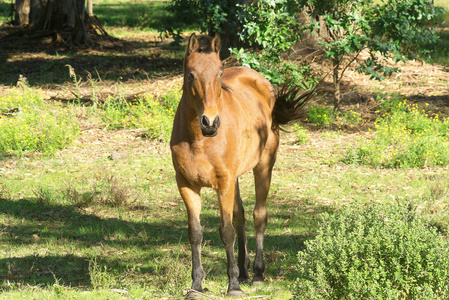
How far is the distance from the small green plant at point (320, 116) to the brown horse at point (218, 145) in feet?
20.0

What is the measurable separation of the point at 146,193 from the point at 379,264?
5311 mm

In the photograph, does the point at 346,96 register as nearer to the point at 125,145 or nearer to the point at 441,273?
the point at 125,145

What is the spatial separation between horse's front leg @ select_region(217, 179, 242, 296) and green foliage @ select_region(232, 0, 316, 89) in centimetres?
605

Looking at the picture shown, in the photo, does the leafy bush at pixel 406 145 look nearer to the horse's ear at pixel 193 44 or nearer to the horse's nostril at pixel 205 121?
the horse's ear at pixel 193 44

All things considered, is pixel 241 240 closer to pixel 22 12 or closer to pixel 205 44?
pixel 205 44

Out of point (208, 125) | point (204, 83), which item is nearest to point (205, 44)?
point (204, 83)

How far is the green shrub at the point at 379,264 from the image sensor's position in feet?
11.7

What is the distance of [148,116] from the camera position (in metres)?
11.5

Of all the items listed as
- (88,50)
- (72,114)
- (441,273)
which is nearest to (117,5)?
(88,50)

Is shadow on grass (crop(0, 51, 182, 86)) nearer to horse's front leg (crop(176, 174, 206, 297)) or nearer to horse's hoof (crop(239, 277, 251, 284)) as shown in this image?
horse's hoof (crop(239, 277, 251, 284))

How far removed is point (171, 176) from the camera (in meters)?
9.29

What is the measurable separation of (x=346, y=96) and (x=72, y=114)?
6.80 meters

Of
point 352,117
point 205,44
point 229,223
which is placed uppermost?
point 205,44

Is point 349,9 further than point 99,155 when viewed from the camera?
Yes
